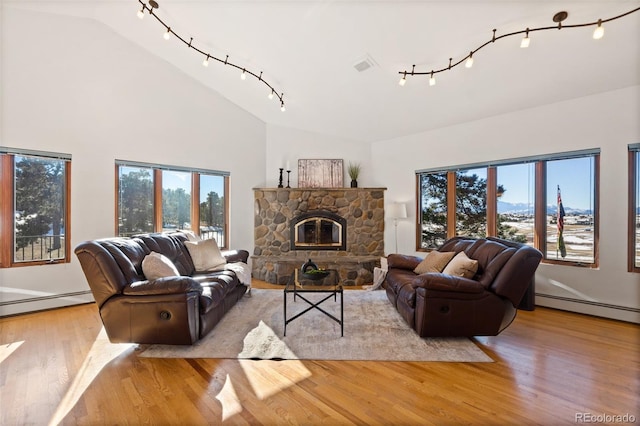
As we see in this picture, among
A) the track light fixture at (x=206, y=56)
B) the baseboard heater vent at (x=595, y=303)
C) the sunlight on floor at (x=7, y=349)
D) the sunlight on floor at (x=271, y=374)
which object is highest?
the track light fixture at (x=206, y=56)

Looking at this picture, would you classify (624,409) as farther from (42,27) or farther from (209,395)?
(42,27)

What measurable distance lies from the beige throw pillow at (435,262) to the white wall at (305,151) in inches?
97.4

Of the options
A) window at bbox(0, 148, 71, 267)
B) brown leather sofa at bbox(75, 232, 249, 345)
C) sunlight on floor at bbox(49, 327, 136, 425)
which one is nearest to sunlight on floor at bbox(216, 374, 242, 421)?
brown leather sofa at bbox(75, 232, 249, 345)

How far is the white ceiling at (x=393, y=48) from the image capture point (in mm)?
2576

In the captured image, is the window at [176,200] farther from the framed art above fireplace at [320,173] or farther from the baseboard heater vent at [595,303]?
the baseboard heater vent at [595,303]

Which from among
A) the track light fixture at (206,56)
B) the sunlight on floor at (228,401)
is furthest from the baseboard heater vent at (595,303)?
the track light fixture at (206,56)

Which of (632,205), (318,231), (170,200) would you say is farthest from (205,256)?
(632,205)

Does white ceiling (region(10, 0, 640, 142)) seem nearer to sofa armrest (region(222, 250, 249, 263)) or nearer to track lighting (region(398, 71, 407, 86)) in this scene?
track lighting (region(398, 71, 407, 86))

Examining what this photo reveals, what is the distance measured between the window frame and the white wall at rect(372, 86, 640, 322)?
0.04 m

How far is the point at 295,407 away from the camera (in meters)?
1.74

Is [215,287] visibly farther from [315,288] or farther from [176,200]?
[176,200]

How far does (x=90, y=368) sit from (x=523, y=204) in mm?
5322

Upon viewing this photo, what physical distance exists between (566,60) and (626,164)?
143 cm

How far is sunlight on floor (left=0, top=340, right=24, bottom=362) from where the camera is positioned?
2.32 metres
